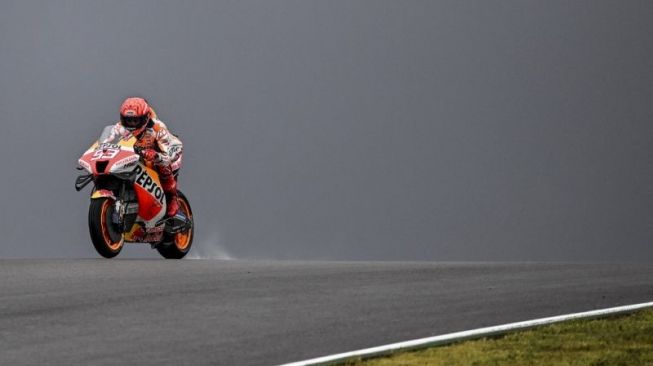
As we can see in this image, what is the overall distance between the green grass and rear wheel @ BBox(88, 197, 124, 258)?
7336mm

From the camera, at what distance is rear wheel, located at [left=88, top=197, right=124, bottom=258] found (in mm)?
15328

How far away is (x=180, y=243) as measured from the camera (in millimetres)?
17625

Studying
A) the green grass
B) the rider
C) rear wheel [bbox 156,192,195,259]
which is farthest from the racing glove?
the green grass

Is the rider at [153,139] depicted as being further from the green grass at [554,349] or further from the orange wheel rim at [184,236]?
the green grass at [554,349]

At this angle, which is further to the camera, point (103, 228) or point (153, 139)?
point (153, 139)

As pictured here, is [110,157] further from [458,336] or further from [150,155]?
[458,336]

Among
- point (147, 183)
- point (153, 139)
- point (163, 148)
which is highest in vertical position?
point (153, 139)

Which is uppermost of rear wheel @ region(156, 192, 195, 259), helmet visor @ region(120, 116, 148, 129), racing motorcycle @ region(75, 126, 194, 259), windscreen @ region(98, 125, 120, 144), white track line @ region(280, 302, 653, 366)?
helmet visor @ region(120, 116, 148, 129)

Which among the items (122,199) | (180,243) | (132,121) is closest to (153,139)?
(132,121)

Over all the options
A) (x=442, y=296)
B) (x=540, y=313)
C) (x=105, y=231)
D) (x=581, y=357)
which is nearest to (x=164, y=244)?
(x=105, y=231)

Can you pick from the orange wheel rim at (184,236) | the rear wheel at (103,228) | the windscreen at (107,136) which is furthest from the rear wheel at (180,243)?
the windscreen at (107,136)

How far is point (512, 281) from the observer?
12.4 meters

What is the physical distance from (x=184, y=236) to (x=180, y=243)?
0.21 meters

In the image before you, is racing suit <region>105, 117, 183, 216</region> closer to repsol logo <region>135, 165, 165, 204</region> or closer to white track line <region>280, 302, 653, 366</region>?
repsol logo <region>135, 165, 165, 204</region>
